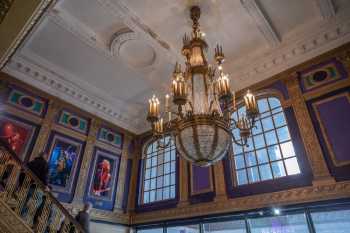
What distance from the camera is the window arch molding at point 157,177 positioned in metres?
7.88

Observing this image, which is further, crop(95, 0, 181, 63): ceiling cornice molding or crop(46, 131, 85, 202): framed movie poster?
crop(46, 131, 85, 202): framed movie poster

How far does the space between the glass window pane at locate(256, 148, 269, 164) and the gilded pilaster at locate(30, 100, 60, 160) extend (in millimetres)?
6187

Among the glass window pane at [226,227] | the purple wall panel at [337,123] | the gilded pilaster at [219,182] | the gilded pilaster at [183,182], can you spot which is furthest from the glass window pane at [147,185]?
the purple wall panel at [337,123]

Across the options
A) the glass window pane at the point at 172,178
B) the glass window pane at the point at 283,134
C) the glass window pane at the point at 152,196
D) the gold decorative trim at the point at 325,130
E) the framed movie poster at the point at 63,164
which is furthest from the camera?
the glass window pane at the point at 152,196

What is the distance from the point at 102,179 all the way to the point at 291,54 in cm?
713

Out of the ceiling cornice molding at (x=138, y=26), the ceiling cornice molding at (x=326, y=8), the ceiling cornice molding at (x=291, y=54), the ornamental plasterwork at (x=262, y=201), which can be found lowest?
the ornamental plasterwork at (x=262, y=201)

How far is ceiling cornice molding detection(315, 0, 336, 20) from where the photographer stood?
17.7ft

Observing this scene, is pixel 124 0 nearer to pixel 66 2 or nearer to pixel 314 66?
pixel 66 2

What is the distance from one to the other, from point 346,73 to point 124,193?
7.64 metres

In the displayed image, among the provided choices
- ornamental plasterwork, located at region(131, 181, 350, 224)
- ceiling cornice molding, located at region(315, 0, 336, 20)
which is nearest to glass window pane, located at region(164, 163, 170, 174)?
ornamental plasterwork, located at region(131, 181, 350, 224)

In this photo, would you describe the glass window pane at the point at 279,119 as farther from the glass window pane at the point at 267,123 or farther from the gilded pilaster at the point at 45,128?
the gilded pilaster at the point at 45,128

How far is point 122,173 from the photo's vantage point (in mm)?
8742

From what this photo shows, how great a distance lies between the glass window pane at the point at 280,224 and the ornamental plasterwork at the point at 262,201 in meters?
0.31

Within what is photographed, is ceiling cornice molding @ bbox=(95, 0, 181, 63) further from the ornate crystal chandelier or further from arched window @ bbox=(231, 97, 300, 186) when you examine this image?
arched window @ bbox=(231, 97, 300, 186)
